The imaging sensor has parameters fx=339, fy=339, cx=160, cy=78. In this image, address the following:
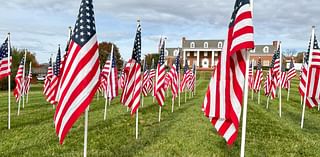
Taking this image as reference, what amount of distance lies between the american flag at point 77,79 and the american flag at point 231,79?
2525 mm

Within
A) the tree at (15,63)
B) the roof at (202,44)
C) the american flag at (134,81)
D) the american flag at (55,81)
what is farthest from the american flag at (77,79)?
the roof at (202,44)

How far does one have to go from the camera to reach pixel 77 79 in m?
6.88

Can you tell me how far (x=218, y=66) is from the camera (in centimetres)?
694

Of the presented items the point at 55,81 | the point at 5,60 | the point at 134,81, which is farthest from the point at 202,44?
the point at 134,81

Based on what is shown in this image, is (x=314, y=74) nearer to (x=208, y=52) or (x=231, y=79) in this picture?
(x=231, y=79)

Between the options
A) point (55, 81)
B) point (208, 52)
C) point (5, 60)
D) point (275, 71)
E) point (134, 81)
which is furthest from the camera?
point (208, 52)

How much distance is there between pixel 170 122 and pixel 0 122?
7.85 m

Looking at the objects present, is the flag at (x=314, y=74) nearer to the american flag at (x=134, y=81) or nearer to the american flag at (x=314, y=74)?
the american flag at (x=314, y=74)

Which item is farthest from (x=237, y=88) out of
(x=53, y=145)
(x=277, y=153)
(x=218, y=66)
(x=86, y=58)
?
(x=53, y=145)

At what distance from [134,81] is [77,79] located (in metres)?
4.34

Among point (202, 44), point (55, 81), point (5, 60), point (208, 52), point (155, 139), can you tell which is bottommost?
point (155, 139)

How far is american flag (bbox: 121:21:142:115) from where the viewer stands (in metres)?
11.1

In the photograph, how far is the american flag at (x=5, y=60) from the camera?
13.4 m

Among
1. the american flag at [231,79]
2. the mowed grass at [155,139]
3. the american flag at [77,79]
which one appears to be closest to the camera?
the american flag at [231,79]
